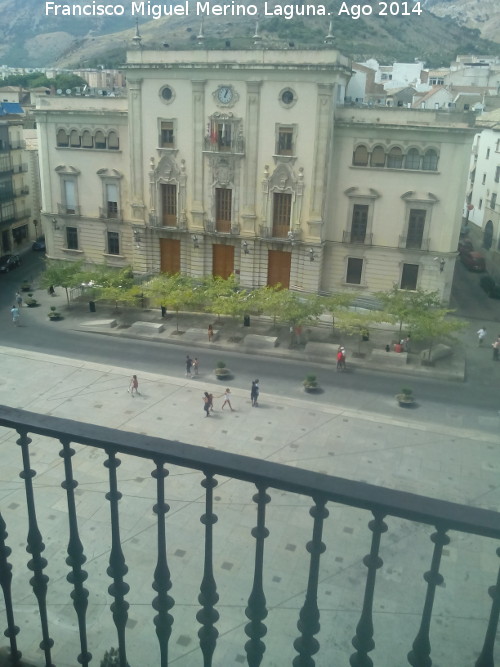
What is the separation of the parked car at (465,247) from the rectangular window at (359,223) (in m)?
16.4

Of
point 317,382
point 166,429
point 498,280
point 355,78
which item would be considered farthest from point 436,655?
point 355,78

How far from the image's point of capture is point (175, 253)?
3700 centimetres

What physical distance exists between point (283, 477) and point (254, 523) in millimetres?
12356

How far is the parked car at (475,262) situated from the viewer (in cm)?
4406

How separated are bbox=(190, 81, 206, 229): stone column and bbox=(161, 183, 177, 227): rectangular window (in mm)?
1355

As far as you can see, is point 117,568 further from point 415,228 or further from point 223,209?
point 223,209

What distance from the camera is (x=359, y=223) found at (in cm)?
3397

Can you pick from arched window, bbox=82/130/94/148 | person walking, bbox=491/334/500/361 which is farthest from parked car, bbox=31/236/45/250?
person walking, bbox=491/334/500/361

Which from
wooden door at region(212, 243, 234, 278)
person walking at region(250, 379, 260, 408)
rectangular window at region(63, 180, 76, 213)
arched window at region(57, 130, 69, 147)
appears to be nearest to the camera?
person walking at region(250, 379, 260, 408)

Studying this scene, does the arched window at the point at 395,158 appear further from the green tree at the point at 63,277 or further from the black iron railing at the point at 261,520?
the black iron railing at the point at 261,520

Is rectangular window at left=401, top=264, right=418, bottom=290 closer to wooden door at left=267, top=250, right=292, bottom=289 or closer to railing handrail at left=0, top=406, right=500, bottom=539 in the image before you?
wooden door at left=267, top=250, right=292, bottom=289

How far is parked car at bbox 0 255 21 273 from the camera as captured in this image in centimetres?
4262

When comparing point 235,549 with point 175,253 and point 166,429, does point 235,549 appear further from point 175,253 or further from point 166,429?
point 175,253

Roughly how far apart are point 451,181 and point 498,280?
1315 centimetres
